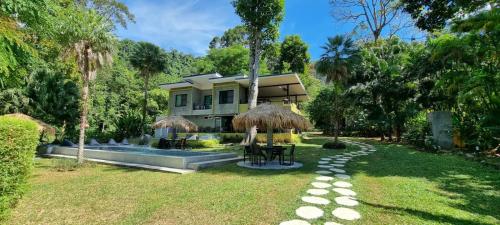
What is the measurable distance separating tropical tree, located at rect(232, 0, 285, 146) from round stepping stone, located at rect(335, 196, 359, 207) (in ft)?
39.9

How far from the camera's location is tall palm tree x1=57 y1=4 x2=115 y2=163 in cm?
1145

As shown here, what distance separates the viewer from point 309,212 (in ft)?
17.9

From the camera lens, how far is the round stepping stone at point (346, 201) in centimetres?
596

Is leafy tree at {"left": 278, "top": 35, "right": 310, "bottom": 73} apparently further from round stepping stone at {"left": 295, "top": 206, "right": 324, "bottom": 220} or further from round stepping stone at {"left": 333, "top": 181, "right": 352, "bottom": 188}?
round stepping stone at {"left": 295, "top": 206, "right": 324, "bottom": 220}

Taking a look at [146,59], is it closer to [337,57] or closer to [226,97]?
[226,97]

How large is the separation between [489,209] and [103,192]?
9.16m

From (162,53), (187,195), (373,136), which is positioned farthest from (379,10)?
(187,195)

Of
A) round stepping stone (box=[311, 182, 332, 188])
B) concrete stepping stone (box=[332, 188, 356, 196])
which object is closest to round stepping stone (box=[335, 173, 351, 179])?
round stepping stone (box=[311, 182, 332, 188])

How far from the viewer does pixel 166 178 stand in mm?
9094

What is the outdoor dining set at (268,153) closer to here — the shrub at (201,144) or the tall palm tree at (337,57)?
the tall palm tree at (337,57)

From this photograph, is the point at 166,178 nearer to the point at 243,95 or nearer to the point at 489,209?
the point at 489,209

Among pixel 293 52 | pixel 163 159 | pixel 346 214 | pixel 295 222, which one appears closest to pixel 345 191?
pixel 346 214

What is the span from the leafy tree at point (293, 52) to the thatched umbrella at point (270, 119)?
27648 mm

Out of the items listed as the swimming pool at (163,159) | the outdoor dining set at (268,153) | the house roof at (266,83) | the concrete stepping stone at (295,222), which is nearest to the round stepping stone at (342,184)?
the concrete stepping stone at (295,222)
